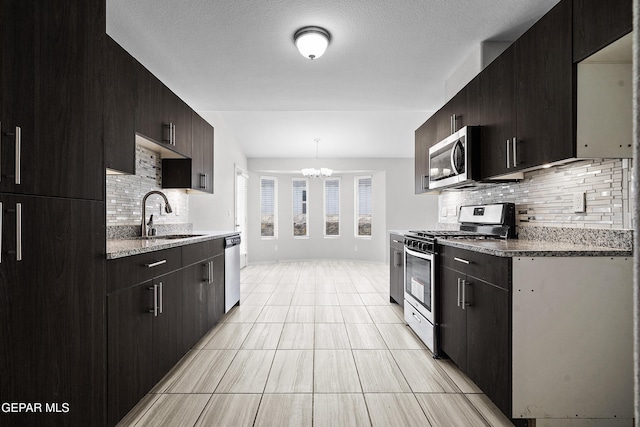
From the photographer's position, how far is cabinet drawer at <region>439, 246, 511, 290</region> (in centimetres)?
173

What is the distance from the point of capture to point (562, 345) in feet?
5.48

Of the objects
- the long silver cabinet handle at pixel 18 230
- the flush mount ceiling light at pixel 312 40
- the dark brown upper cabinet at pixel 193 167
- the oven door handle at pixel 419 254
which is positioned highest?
the flush mount ceiling light at pixel 312 40

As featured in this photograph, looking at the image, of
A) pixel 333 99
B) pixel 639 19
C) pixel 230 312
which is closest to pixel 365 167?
pixel 333 99

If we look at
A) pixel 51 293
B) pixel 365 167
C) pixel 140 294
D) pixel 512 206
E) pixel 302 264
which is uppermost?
pixel 365 167

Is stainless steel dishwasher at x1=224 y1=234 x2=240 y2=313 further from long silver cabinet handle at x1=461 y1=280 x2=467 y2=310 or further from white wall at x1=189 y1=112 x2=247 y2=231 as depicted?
long silver cabinet handle at x1=461 y1=280 x2=467 y2=310

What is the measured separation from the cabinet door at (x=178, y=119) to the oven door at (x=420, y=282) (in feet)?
7.60

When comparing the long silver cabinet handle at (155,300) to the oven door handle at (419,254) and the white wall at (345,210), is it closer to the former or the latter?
the oven door handle at (419,254)

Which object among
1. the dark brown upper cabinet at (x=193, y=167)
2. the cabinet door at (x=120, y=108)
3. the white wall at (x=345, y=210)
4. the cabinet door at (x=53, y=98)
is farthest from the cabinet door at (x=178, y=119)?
the white wall at (x=345, y=210)

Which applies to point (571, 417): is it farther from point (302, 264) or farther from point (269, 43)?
point (302, 264)

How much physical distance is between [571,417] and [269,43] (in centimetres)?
305

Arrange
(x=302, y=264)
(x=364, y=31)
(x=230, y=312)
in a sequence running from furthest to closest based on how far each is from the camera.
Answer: (x=302, y=264), (x=230, y=312), (x=364, y=31)

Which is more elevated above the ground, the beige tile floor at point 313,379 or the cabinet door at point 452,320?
the cabinet door at point 452,320

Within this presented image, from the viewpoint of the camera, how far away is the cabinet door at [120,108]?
2031 mm

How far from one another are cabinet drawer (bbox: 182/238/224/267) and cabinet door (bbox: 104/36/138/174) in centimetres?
70
